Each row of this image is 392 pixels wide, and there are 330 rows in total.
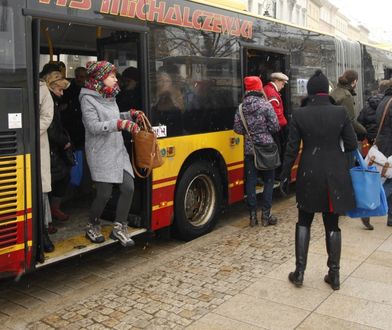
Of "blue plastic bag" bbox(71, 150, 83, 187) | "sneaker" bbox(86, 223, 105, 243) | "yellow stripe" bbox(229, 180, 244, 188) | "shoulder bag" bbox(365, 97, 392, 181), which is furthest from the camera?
"blue plastic bag" bbox(71, 150, 83, 187)

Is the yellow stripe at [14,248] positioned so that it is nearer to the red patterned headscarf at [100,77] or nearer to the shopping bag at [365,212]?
the red patterned headscarf at [100,77]

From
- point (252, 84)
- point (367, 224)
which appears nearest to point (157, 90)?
point (252, 84)

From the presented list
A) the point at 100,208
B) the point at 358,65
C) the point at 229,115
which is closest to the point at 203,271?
the point at 100,208

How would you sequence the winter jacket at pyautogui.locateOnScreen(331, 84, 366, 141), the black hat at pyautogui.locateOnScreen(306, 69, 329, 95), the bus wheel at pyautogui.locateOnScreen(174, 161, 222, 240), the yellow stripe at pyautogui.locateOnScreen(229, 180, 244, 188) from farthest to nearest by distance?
the winter jacket at pyautogui.locateOnScreen(331, 84, 366, 141), the yellow stripe at pyautogui.locateOnScreen(229, 180, 244, 188), the bus wheel at pyautogui.locateOnScreen(174, 161, 222, 240), the black hat at pyautogui.locateOnScreen(306, 69, 329, 95)

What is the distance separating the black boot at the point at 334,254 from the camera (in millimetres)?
4371

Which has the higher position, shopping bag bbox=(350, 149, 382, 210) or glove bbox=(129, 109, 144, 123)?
glove bbox=(129, 109, 144, 123)

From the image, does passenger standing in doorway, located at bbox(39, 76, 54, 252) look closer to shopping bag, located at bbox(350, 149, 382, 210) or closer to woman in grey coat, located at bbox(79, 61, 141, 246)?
woman in grey coat, located at bbox(79, 61, 141, 246)

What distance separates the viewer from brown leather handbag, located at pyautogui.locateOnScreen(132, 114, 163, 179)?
481 centimetres

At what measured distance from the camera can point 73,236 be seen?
16.7 ft

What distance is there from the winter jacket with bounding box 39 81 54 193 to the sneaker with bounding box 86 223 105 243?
0.63 metres

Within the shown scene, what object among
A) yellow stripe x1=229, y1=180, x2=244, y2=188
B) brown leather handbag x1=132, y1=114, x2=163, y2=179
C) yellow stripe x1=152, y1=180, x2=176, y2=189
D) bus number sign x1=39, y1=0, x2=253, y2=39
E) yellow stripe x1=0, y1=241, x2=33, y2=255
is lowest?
yellow stripe x1=0, y1=241, x2=33, y2=255

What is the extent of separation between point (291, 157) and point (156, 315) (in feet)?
6.00

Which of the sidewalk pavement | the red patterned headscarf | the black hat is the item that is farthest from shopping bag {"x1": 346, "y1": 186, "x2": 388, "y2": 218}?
the red patterned headscarf

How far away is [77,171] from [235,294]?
11.1 ft
